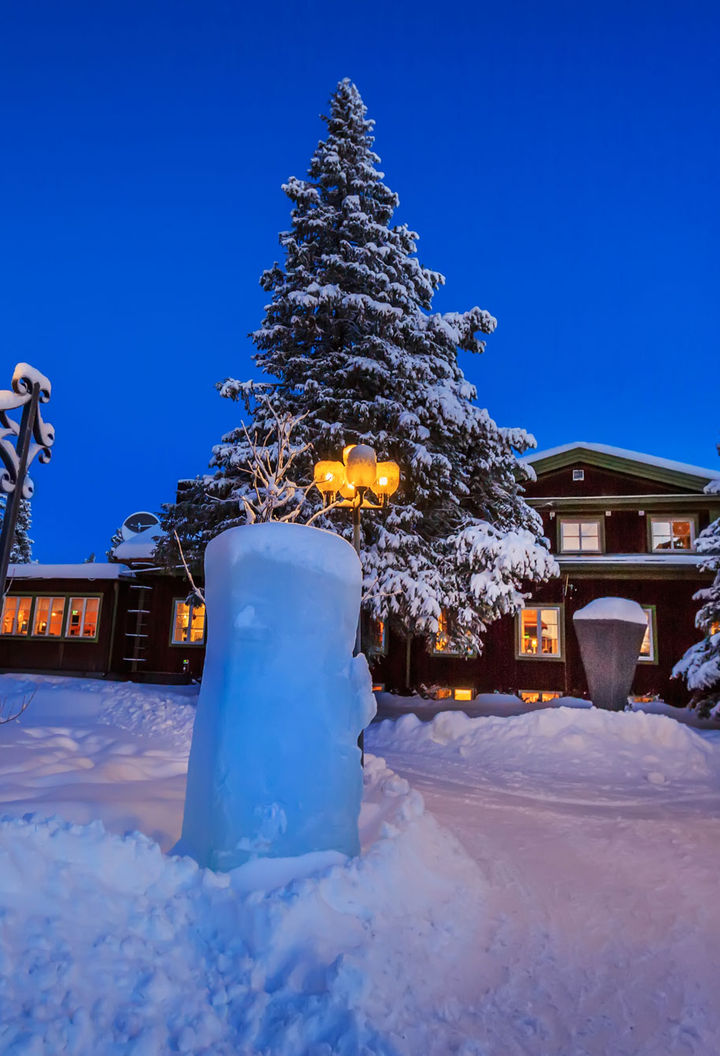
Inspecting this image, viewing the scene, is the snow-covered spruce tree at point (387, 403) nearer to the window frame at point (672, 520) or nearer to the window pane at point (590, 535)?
the window pane at point (590, 535)

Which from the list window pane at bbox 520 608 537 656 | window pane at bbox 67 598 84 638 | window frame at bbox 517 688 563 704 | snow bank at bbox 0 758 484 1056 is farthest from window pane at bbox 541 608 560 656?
snow bank at bbox 0 758 484 1056

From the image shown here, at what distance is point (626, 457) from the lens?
23391mm

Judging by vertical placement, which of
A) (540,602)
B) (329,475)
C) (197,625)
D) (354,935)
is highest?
(329,475)

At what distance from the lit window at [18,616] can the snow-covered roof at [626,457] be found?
19.1m

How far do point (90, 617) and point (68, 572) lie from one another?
6.24ft

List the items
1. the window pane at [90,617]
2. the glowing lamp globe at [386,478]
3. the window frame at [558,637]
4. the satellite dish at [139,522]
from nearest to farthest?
the glowing lamp globe at [386,478] → the window frame at [558,637] → the window pane at [90,617] → the satellite dish at [139,522]

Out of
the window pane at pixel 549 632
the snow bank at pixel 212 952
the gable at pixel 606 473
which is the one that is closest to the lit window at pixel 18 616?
the window pane at pixel 549 632

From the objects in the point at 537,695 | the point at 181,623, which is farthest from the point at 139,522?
the point at 537,695

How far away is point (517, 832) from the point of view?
7.16 m

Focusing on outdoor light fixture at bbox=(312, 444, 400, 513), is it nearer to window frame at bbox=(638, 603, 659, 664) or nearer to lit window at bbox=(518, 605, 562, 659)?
lit window at bbox=(518, 605, 562, 659)

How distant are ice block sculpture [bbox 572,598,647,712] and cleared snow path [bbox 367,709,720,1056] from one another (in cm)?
292

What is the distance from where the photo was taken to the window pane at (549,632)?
74.5 feet

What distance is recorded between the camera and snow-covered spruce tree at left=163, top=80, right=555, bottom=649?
14.7 metres

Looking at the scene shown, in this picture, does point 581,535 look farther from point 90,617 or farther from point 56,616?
point 56,616
